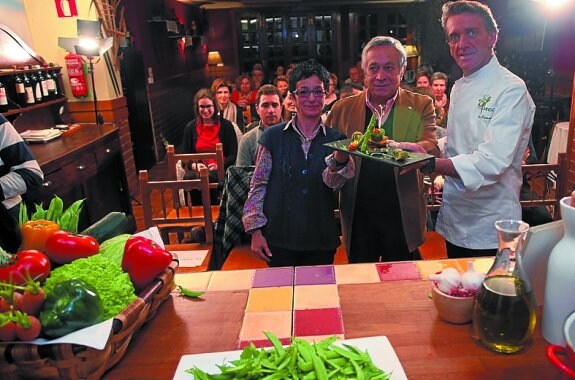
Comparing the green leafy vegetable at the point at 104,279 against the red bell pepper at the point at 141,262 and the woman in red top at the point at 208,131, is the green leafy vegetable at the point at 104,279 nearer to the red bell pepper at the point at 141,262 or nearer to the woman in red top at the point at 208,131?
the red bell pepper at the point at 141,262

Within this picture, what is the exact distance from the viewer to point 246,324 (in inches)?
42.2

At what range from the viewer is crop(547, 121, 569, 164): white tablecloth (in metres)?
4.00

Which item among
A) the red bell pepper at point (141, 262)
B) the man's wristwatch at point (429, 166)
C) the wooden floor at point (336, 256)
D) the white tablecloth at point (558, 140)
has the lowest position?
the wooden floor at point (336, 256)

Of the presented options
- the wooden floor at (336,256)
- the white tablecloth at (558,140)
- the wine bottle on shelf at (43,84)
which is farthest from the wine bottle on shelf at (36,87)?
the white tablecloth at (558,140)

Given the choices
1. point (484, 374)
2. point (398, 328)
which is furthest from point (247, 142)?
point (484, 374)

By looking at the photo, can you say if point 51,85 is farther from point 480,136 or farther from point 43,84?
point 480,136

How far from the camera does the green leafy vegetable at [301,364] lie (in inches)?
32.6

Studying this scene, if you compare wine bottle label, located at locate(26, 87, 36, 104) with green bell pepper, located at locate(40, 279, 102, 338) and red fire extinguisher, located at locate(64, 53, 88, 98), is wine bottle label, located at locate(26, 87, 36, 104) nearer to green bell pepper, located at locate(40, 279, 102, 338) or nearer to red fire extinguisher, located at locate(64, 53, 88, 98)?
red fire extinguisher, located at locate(64, 53, 88, 98)

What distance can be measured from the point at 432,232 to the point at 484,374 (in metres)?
1.89

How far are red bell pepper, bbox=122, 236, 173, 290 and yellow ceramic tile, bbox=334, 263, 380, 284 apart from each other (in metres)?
0.47

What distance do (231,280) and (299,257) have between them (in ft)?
2.16

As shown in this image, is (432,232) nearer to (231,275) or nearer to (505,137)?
(505,137)

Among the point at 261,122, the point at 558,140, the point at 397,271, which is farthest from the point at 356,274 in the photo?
the point at 558,140

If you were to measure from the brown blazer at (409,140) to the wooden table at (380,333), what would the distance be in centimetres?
74
